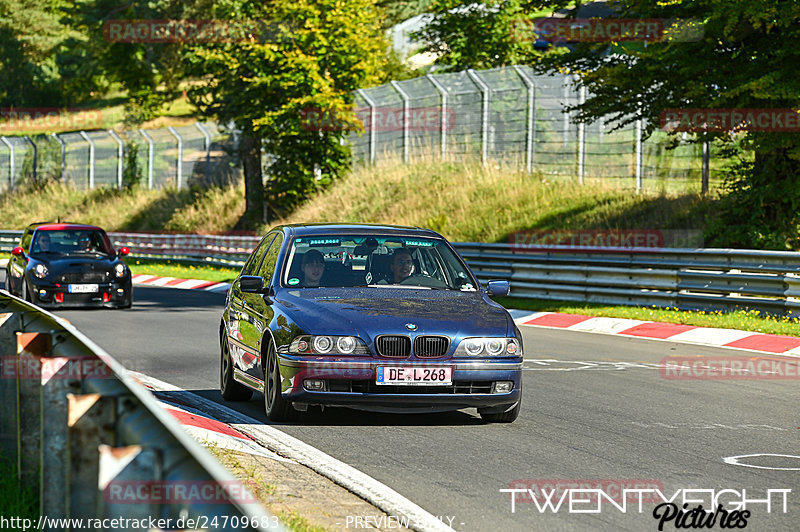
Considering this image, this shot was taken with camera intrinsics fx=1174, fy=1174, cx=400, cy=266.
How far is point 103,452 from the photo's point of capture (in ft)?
11.1

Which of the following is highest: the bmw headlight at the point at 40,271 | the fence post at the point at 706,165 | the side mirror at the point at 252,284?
the fence post at the point at 706,165

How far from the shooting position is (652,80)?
776 inches

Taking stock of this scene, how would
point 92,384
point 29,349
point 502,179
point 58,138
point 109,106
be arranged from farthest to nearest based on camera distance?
point 109,106 < point 58,138 < point 502,179 < point 29,349 < point 92,384

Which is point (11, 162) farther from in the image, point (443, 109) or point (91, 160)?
point (443, 109)

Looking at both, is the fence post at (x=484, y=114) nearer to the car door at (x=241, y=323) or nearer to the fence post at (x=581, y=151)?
the fence post at (x=581, y=151)

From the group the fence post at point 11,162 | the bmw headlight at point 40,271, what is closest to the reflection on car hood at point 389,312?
the bmw headlight at point 40,271

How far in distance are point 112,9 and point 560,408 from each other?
235 feet

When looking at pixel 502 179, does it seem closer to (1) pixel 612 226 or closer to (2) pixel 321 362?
(1) pixel 612 226

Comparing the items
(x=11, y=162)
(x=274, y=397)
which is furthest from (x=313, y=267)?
(x=11, y=162)

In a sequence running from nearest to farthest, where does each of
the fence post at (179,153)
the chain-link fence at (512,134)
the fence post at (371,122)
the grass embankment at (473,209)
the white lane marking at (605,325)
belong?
the white lane marking at (605,325) < the grass embankment at (473,209) < the chain-link fence at (512,134) < the fence post at (371,122) < the fence post at (179,153)

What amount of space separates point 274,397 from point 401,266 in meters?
1.73

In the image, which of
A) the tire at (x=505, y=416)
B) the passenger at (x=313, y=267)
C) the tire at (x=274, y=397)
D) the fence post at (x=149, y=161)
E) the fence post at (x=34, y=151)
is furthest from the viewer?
the fence post at (x=34, y=151)

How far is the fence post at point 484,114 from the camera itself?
33.2m

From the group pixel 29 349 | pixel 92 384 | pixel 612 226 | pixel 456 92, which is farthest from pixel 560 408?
pixel 456 92
